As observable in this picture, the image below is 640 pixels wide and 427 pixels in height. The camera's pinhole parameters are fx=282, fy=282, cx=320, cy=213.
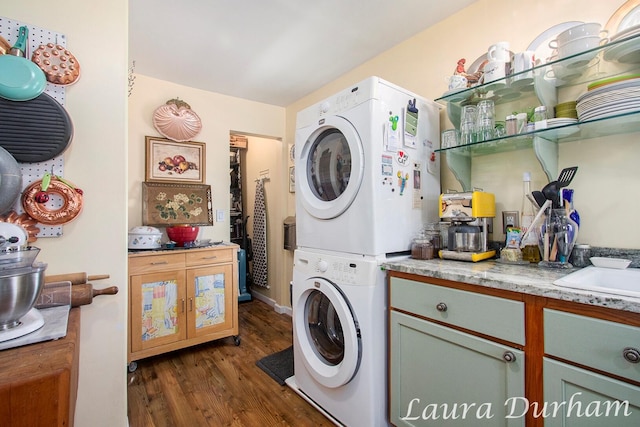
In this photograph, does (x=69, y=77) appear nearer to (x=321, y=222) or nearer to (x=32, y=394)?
(x=32, y=394)

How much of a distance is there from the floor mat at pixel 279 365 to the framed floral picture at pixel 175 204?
145 cm

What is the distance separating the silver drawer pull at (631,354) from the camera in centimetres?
77

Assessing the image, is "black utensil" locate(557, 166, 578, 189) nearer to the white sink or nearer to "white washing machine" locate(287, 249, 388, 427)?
the white sink

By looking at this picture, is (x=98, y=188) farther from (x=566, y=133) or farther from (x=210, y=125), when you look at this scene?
(x=566, y=133)

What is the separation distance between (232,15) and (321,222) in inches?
57.8

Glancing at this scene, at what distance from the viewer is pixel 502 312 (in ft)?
3.40

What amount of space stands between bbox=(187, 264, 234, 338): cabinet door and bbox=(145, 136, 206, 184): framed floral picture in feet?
3.16

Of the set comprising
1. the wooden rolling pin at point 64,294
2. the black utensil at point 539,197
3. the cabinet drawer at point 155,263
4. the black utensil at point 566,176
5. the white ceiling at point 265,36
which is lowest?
the cabinet drawer at point 155,263

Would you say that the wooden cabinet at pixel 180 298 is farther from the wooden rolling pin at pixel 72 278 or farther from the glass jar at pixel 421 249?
the glass jar at pixel 421 249

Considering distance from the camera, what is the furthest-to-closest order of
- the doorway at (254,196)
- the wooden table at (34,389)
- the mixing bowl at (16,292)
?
the doorway at (254,196), the mixing bowl at (16,292), the wooden table at (34,389)

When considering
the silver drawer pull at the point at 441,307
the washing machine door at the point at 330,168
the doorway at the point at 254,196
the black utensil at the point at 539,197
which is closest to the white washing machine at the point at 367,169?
the washing machine door at the point at 330,168

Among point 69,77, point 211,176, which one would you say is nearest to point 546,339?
point 69,77

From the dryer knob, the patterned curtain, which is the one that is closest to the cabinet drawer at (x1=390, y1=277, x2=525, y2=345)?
the dryer knob

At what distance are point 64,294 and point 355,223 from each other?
126cm
